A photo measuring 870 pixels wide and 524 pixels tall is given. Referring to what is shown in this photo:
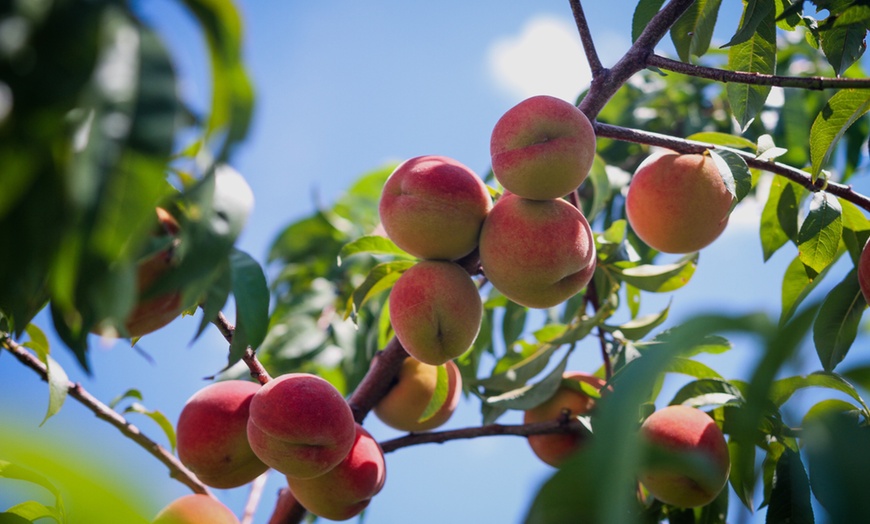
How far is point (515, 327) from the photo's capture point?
1.92m

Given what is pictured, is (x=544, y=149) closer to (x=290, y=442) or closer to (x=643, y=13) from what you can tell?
(x=643, y=13)

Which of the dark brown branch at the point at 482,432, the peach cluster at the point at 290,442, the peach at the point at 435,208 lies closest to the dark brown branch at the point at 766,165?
the peach at the point at 435,208

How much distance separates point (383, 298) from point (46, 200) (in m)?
1.65

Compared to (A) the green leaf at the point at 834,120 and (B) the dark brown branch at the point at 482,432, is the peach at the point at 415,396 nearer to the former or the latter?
(B) the dark brown branch at the point at 482,432

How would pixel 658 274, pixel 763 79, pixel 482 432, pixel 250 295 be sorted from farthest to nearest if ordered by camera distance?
pixel 658 274 < pixel 482 432 < pixel 763 79 < pixel 250 295

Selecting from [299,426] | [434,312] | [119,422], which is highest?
[434,312]

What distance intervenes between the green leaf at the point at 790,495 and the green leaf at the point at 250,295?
3.02 ft

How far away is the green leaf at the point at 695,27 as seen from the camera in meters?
1.46

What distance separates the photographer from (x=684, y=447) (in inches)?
51.3

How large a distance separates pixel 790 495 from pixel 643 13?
94cm

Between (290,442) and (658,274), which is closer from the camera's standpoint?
(290,442)

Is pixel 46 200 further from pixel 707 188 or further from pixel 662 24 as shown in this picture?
pixel 707 188

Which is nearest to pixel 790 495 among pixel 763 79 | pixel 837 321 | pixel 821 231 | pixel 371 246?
pixel 837 321

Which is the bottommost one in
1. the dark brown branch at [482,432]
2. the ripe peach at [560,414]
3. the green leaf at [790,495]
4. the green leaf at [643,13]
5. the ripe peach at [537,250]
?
the ripe peach at [560,414]
